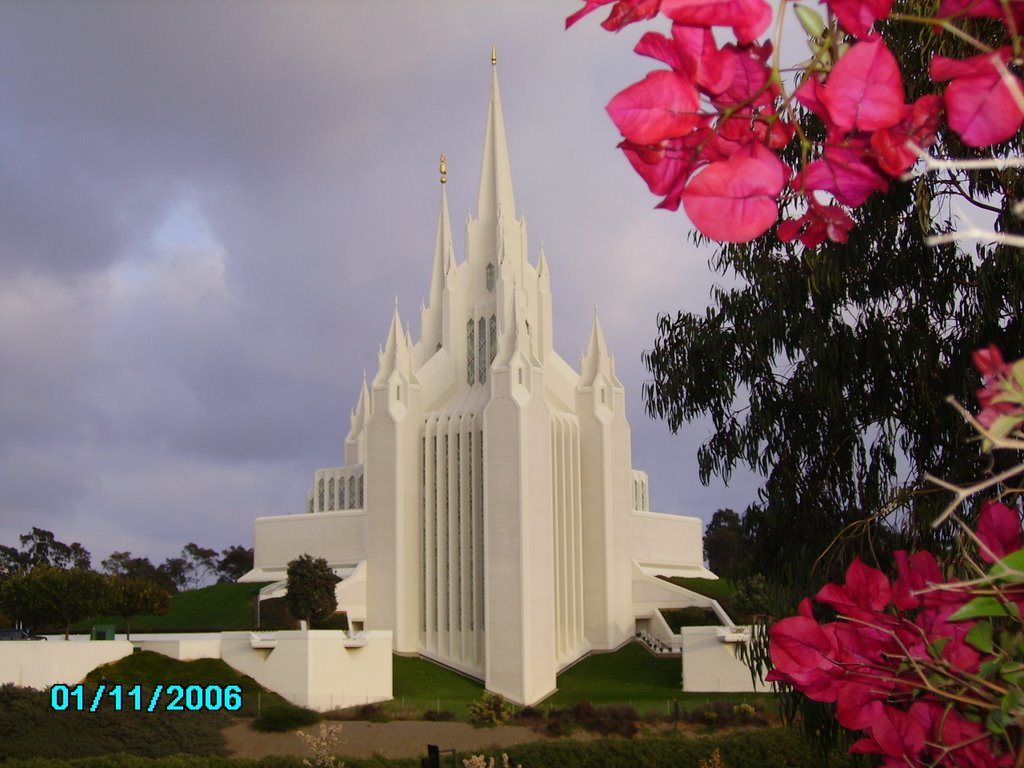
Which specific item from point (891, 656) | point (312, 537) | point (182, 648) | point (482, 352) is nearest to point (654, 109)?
point (891, 656)

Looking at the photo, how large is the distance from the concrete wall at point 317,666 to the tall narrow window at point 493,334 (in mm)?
13031

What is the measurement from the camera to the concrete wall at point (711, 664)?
33125 mm

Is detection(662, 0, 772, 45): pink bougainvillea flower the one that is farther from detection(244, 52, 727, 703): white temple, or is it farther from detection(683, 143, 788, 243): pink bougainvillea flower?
detection(244, 52, 727, 703): white temple

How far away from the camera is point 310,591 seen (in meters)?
34.4

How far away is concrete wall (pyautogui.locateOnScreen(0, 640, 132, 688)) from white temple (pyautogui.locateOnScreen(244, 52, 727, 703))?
35.9ft

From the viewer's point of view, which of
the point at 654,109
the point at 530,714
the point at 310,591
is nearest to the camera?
the point at 654,109

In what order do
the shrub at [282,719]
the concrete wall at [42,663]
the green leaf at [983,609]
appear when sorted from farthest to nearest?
1. the concrete wall at [42,663]
2. the shrub at [282,719]
3. the green leaf at [983,609]

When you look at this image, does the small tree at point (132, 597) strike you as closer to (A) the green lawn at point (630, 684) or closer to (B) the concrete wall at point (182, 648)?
(B) the concrete wall at point (182, 648)

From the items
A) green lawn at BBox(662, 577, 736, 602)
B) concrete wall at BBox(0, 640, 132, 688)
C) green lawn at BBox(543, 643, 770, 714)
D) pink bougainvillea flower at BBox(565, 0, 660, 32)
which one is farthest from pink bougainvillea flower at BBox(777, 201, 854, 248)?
green lawn at BBox(662, 577, 736, 602)

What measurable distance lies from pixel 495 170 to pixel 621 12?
43.1 metres

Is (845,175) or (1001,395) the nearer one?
(1001,395)

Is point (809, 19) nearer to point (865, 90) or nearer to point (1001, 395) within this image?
point (865, 90)

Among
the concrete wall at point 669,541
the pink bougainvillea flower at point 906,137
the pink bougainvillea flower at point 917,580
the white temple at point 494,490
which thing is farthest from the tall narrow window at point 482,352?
the pink bougainvillea flower at point 906,137

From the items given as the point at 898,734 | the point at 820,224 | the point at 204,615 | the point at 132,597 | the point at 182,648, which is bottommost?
the point at 898,734
